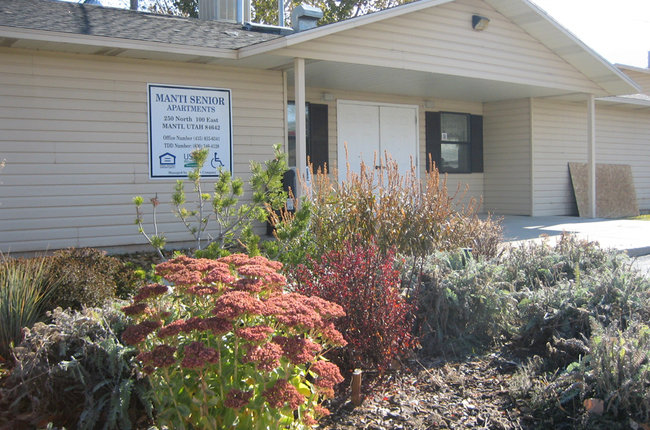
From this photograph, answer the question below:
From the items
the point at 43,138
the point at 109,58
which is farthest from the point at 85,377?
the point at 109,58

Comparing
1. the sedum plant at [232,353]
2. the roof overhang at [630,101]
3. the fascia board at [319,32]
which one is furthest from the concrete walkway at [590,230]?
the sedum plant at [232,353]

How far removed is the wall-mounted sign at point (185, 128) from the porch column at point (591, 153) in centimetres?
917

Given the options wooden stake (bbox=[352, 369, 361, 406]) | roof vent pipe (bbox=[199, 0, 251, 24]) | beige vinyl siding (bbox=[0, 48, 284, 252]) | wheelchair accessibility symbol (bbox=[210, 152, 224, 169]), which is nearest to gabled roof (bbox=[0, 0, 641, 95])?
beige vinyl siding (bbox=[0, 48, 284, 252])

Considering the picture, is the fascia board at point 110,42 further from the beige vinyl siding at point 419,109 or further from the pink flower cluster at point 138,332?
the pink flower cluster at point 138,332

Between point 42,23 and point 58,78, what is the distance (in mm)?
785

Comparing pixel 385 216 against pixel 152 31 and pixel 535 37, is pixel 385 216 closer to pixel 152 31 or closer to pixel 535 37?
pixel 152 31

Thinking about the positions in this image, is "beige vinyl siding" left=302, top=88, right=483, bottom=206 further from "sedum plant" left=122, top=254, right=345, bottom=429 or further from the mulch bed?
"sedum plant" left=122, top=254, right=345, bottom=429

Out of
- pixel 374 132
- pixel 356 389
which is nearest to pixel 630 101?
pixel 374 132

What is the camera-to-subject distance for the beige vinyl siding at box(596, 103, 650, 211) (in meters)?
17.6

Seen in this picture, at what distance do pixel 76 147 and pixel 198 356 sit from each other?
7260 millimetres

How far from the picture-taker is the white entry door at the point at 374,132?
1331 cm

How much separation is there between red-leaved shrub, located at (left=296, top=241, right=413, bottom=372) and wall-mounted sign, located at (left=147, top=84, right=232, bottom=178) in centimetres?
548

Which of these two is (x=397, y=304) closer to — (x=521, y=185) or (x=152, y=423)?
(x=152, y=423)

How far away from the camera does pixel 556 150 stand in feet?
52.1
